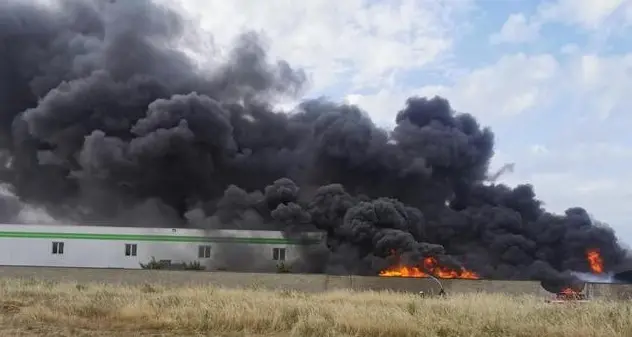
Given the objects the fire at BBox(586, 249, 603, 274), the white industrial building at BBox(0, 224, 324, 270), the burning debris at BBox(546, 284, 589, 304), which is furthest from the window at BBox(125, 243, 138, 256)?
the fire at BBox(586, 249, 603, 274)

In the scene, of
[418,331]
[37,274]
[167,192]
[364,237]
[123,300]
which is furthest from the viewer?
[167,192]

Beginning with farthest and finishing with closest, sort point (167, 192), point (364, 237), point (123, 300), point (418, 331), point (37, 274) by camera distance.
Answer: point (167, 192) → point (364, 237) → point (37, 274) → point (123, 300) → point (418, 331)

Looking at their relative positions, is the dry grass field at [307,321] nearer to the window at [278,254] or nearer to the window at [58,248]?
the window at [58,248]

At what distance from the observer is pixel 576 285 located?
46.7 metres

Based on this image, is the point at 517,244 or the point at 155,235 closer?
the point at 155,235

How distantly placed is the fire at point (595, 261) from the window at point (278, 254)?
2574cm

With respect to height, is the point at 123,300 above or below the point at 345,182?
below

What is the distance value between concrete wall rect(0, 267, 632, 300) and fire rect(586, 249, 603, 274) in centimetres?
1713

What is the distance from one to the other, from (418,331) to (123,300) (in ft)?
34.7

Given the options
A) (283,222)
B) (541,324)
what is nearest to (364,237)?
(283,222)

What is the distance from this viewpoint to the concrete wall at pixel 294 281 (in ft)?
127

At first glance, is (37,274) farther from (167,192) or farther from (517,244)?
(517,244)

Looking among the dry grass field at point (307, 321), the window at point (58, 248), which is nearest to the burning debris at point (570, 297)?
the dry grass field at point (307, 321)

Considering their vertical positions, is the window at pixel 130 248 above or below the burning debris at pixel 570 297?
above
